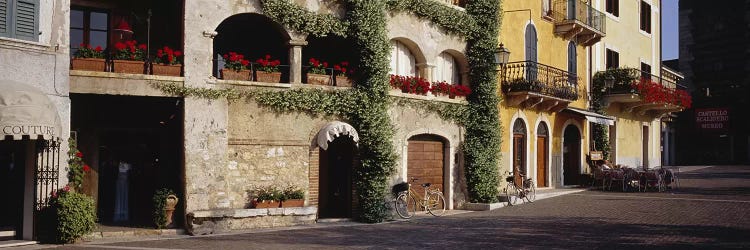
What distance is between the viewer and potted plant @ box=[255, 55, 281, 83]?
52.8ft

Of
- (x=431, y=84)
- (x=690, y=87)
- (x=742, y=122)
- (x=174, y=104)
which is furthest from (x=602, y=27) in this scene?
(x=690, y=87)

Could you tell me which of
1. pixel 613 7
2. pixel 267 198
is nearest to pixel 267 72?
pixel 267 198

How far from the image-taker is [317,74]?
56.0ft

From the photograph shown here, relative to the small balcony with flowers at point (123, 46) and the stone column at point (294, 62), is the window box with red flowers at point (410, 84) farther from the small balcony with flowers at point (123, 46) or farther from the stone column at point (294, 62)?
the small balcony with flowers at point (123, 46)

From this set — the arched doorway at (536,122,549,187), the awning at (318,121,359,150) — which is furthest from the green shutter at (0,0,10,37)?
the arched doorway at (536,122,549,187)

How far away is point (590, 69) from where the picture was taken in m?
27.9

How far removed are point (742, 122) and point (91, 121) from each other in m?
44.0

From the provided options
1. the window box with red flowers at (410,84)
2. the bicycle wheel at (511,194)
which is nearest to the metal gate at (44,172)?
the window box with red flowers at (410,84)

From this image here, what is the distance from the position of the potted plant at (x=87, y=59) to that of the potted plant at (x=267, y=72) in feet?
11.3

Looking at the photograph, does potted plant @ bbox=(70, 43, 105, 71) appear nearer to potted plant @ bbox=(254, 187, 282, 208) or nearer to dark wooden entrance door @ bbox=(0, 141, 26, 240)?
dark wooden entrance door @ bbox=(0, 141, 26, 240)

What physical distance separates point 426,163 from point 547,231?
19.0 ft

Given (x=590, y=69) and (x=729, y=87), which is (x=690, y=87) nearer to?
(x=729, y=87)

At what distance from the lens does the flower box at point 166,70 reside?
14.7 m

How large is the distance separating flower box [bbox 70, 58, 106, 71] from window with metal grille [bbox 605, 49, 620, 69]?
70.1 feet
